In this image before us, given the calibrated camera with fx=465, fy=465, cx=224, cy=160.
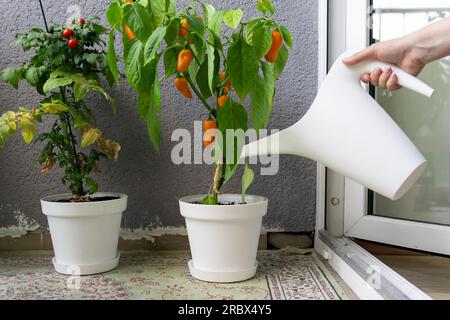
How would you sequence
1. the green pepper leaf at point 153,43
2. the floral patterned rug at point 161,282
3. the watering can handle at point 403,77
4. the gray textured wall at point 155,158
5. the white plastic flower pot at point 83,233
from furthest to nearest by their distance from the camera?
the gray textured wall at point 155,158, the white plastic flower pot at point 83,233, the floral patterned rug at point 161,282, the green pepper leaf at point 153,43, the watering can handle at point 403,77

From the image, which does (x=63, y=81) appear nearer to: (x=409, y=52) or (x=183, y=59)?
(x=183, y=59)

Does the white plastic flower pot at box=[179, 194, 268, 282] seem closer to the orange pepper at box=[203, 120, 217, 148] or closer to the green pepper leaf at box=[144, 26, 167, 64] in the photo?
the orange pepper at box=[203, 120, 217, 148]

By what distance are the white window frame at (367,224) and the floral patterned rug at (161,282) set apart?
152 mm

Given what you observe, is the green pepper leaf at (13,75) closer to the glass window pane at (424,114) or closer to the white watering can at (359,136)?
the white watering can at (359,136)

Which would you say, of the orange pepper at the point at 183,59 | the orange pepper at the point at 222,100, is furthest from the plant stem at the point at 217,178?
the orange pepper at the point at 183,59

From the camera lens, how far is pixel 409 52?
85 centimetres

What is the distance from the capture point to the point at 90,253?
1130 millimetres

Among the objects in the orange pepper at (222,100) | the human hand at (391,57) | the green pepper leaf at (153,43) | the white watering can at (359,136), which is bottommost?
the white watering can at (359,136)

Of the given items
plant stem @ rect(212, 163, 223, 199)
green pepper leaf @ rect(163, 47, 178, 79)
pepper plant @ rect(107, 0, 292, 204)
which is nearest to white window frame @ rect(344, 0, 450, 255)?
pepper plant @ rect(107, 0, 292, 204)

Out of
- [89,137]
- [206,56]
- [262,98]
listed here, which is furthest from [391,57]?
[89,137]

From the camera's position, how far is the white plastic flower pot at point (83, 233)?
110cm

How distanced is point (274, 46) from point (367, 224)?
1.83 feet

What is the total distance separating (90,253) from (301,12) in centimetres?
88

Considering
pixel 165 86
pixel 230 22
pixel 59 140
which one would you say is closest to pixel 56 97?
pixel 59 140
